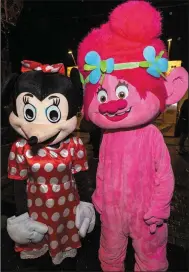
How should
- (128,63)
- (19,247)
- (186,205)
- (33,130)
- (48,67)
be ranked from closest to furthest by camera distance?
(128,63)
(33,130)
(48,67)
(19,247)
(186,205)

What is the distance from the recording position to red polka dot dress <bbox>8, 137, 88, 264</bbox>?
1676 mm

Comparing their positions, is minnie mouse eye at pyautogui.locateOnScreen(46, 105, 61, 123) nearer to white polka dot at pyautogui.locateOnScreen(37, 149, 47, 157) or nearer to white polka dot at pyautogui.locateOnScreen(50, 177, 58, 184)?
white polka dot at pyautogui.locateOnScreen(37, 149, 47, 157)

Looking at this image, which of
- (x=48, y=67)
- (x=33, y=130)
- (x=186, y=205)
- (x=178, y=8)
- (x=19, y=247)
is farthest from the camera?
(x=178, y=8)

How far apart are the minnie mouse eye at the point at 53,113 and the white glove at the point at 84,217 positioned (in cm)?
55

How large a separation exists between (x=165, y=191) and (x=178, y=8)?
140 inches

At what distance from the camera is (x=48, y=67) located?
1673mm

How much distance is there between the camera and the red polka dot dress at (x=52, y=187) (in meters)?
1.68

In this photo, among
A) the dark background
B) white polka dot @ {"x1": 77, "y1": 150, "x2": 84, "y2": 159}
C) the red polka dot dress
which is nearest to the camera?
the red polka dot dress

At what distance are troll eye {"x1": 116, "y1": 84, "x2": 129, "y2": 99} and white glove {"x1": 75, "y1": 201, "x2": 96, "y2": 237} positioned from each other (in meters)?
0.73

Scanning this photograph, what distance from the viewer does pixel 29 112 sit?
5.21ft

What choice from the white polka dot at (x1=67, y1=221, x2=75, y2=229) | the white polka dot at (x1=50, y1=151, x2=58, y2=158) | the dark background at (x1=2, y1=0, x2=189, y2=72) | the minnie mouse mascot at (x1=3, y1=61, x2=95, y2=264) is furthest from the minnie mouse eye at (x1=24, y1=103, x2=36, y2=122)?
the dark background at (x1=2, y1=0, x2=189, y2=72)

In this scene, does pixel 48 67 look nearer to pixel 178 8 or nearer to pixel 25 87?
pixel 25 87

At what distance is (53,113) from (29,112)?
0.42 ft

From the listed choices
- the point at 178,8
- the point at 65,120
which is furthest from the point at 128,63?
the point at 178,8
